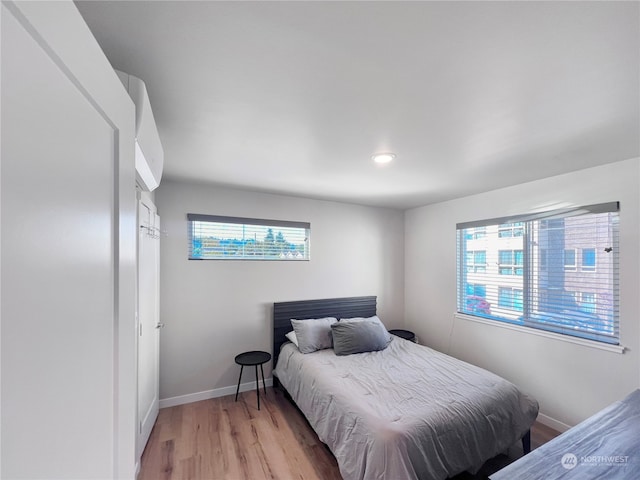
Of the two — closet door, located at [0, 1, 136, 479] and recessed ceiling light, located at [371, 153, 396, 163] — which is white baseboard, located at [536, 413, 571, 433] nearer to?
recessed ceiling light, located at [371, 153, 396, 163]

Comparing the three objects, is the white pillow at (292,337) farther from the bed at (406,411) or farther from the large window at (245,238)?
the large window at (245,238)

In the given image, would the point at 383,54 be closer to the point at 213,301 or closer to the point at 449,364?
the point at 449,364

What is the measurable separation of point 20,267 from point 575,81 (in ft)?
6.28

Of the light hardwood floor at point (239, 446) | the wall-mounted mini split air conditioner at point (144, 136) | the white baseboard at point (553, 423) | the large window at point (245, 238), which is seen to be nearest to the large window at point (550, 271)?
the white baseboard at point (553, 423)

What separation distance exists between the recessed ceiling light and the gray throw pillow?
71.9 inches

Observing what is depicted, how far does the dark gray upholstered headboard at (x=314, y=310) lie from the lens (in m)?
3.42

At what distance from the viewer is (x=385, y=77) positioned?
1249mm

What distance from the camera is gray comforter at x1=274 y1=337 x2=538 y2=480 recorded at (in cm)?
167

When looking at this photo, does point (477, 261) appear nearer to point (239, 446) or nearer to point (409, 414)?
point (409, 414)

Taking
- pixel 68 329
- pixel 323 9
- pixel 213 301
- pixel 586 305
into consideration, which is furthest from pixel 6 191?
pixel 586 305

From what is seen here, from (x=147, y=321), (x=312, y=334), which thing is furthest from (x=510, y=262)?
(x=147, y=321)

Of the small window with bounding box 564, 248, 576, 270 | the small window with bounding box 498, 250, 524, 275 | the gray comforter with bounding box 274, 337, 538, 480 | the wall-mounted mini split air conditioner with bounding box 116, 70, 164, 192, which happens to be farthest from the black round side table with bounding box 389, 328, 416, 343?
the wall-mounted mini split air conditioner with bounding box 116, 70, 164, 192

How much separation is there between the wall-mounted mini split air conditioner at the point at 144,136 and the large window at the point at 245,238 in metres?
1.35

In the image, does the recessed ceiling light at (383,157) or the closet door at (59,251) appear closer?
the closet door at (59,251)
